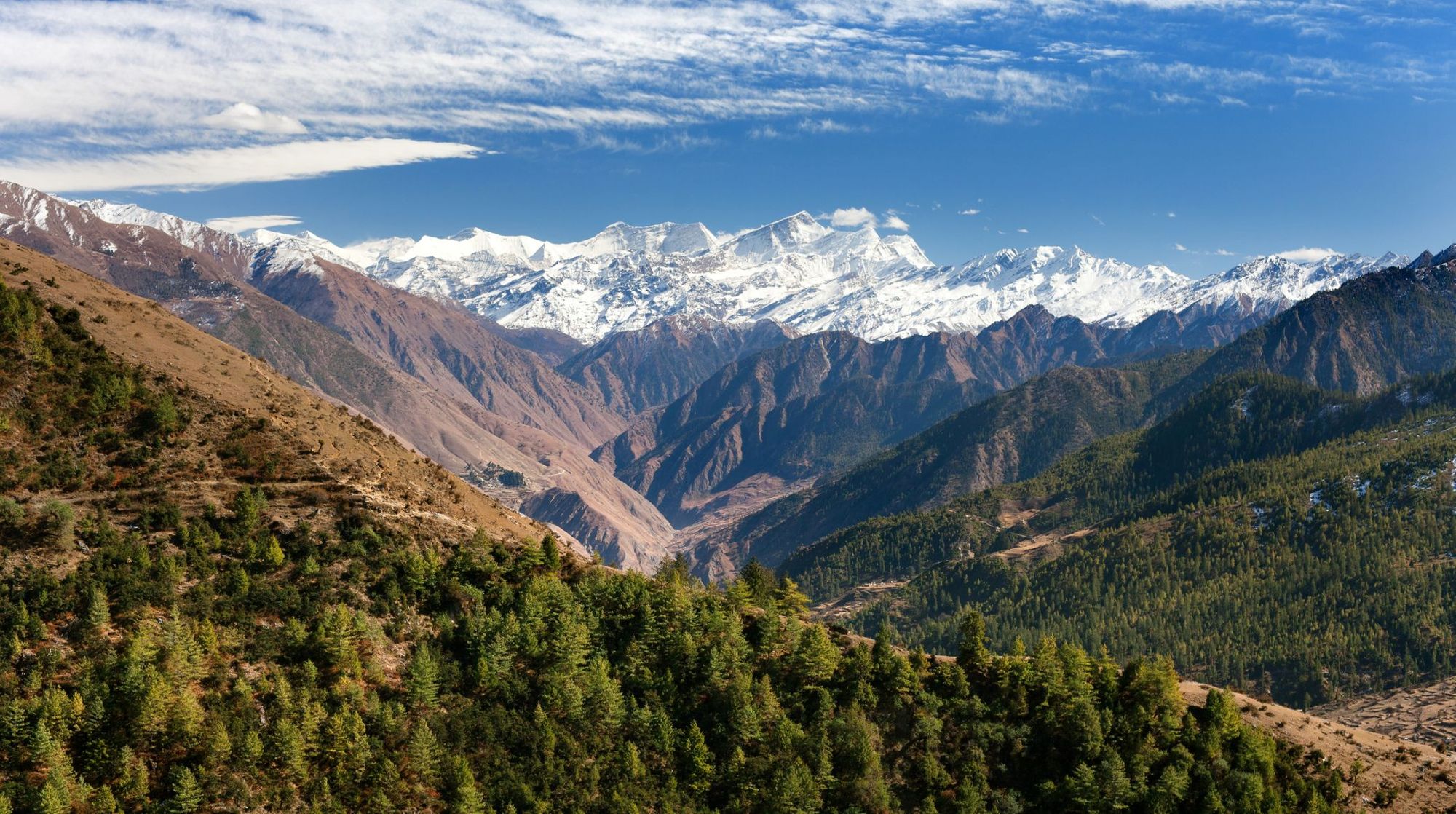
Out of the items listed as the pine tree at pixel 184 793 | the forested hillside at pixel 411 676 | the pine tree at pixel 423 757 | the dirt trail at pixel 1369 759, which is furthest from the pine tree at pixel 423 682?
the dirt trail at pixel 1369 759

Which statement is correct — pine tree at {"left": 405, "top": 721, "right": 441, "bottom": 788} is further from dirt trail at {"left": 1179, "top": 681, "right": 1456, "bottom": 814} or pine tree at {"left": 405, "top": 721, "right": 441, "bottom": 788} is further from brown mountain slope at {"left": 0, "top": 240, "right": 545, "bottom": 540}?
dirt trail at {"left": 1179, "top": 681, "right": 1456, "bottom": 814}

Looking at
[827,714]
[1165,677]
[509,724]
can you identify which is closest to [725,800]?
[827,714]

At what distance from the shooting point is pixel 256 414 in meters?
154

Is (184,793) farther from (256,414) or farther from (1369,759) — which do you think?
(1369,759)

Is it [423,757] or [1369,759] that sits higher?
[423,757]

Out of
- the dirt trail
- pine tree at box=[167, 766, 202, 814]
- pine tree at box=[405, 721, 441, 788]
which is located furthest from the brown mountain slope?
the dirt trail

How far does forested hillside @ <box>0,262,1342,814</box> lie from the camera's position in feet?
352

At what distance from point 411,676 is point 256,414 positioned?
54.2 m

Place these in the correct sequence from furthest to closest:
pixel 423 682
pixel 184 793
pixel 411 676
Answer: pixel 411 676 → pixel 423 682 → pixel 184 793

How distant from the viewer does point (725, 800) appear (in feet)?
412

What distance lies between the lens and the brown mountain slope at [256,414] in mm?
147625

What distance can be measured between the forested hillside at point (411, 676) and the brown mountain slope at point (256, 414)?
3.44ft

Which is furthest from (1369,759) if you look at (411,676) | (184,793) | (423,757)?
(184,793)

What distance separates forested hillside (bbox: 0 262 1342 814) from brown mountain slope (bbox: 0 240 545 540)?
1.05 meters
